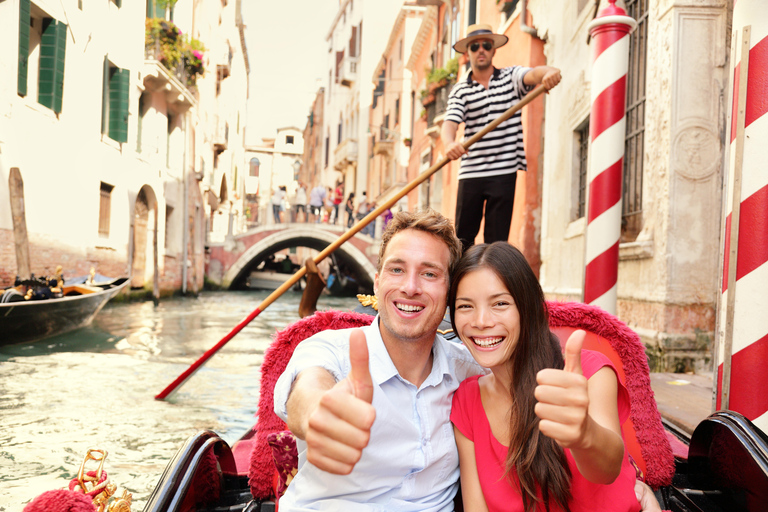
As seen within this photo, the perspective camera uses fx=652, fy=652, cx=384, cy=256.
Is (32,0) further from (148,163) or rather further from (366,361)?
(366,361)

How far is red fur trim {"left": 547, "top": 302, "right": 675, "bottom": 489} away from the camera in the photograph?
149cm

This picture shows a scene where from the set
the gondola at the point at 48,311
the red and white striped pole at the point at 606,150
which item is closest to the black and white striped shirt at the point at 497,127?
the red and white striped pole at the point at 606,150

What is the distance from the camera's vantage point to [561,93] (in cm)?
591

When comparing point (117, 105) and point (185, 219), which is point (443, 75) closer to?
point (117, 105)

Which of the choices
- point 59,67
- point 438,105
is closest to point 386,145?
point 438,105

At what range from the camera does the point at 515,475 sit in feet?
3.95

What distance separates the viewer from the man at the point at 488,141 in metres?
2.65

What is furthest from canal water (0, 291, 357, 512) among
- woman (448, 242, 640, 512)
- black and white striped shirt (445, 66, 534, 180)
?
black and white striped shirt (445, 66, 534, 180)

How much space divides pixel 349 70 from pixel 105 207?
16.3 meters

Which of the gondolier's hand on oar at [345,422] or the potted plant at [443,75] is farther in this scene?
the potted plant at [443,75]

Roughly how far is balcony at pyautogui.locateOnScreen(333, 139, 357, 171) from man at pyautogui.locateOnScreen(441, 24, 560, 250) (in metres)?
20.0

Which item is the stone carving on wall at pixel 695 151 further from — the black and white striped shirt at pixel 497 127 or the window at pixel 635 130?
the black and white striped shirt at pixel 497 127

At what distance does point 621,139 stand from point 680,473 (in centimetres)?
128

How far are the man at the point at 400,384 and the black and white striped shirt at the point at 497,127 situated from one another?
1389 mm
